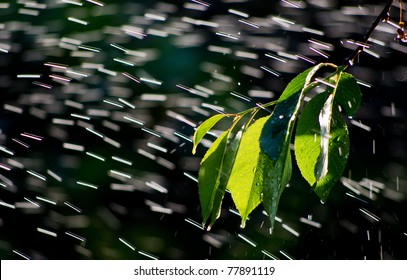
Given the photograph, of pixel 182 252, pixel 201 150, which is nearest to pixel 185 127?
pixel 201 150

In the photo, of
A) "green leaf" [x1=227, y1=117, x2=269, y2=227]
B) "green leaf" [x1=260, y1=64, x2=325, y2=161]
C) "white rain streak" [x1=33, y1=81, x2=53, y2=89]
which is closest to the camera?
"green leaf" [x1=260, y1=64, x2=325, y2=161]

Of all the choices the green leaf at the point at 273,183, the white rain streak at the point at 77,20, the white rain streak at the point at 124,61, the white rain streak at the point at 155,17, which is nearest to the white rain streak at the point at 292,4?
the white rain streak at the point at 155,17

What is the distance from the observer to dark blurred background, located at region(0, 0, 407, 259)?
1.68m

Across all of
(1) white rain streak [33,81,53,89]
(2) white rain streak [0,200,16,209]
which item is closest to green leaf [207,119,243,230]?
(2) white rain streak [0,200,16,209]

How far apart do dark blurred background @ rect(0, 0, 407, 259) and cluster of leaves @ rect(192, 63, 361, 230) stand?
1171 mm

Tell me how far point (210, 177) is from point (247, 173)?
4 centimetres

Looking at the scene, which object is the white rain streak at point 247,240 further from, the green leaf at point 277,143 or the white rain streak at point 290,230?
the green leaf at point 277,143

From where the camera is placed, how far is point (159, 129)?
174 centimetres

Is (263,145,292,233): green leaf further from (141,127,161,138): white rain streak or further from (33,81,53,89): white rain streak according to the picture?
(33,81,53,89): white rain streak

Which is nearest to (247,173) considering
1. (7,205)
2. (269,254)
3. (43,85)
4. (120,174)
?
(269,254)

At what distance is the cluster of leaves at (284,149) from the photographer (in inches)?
14.3

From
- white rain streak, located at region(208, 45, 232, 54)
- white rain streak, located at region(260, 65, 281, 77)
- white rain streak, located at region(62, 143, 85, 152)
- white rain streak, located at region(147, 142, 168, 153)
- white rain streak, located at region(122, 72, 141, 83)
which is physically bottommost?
white rain streak, located at region(62, 143, 85, 152)

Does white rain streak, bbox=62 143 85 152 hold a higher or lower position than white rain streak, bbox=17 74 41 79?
lower

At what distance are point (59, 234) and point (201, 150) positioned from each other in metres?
0.60
